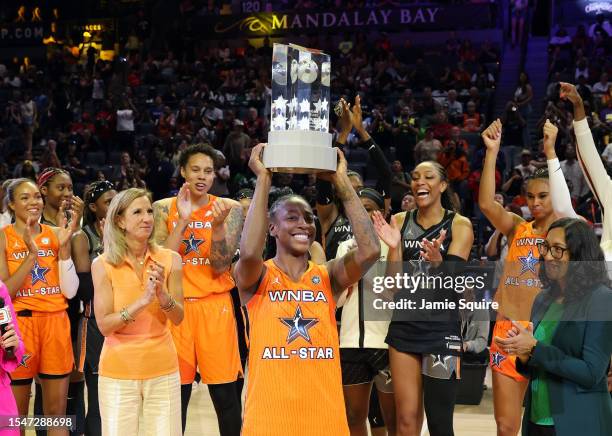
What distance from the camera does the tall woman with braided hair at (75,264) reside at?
5.56 metres

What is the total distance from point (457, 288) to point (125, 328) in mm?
1774

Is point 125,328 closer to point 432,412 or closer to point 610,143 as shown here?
point 432,412

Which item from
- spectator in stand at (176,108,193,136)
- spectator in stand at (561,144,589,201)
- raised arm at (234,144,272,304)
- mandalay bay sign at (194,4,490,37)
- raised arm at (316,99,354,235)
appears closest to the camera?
raised arm at (234,144,272,304)

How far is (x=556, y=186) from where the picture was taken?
4578 mm

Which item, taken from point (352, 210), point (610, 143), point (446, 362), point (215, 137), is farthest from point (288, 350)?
point (215, 137)

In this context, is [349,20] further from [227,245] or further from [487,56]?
[227,245]

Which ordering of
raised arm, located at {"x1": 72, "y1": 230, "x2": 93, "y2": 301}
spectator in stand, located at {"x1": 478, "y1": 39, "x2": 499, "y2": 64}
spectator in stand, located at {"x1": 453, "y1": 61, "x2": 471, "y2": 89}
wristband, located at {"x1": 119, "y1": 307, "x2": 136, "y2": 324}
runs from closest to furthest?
wristband, located at {"x1": 119, "y1": 307, "x2": 136, "y2": 324} < raised arm, located at {"x1": 72, "y1": 230, "x2": 93, "y2": 301} < spectator in stand, located at {"x1": 453, "y1": 61, "x2": 471, "y2": 89} < spectator in stand, located at {"x1": 478, "y1": 39, "x2": 499, "y2": 64}

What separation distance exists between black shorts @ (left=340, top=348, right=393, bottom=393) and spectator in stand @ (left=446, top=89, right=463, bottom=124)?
33.7 feet

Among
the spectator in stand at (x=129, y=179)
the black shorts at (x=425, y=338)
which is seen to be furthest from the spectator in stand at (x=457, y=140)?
the black shorts at (x=425, y=338)

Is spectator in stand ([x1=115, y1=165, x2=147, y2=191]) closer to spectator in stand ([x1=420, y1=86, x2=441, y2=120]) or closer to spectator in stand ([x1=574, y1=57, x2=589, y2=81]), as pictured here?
spectator in stand ([x1=420, y1=86, x2=441, y2=120])

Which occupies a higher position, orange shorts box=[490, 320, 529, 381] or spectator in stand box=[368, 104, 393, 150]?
spectator in stand box=[368, 104, 393, 150]

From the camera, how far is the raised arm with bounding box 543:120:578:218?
14.9 feet

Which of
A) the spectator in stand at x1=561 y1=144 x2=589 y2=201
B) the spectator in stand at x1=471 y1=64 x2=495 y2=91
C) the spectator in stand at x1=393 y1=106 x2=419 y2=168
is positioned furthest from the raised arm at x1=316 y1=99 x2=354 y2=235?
the spectator in stand at x1=471 y1=64 x2=495 y2=91

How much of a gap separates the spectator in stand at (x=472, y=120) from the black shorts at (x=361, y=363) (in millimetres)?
9730
